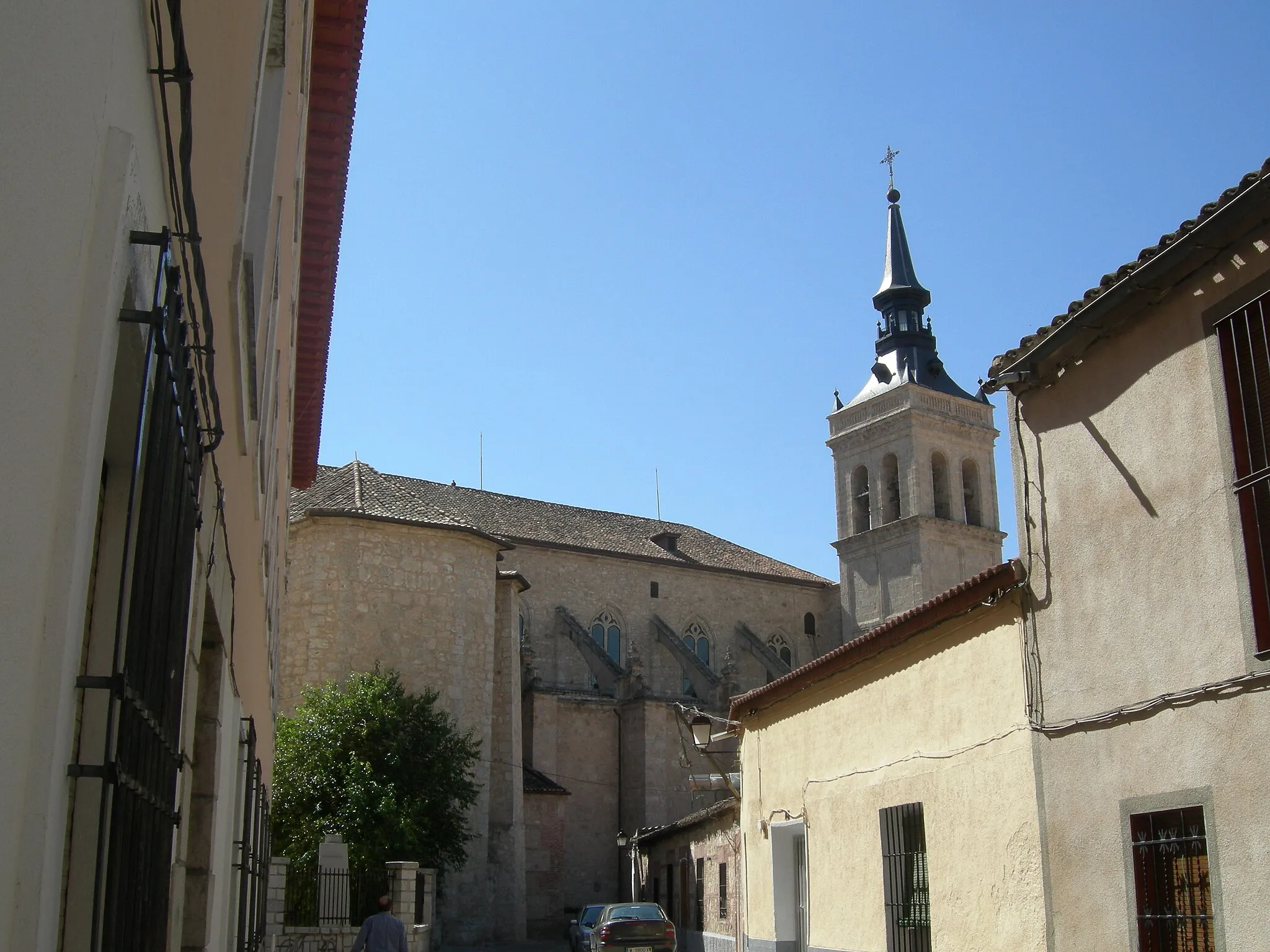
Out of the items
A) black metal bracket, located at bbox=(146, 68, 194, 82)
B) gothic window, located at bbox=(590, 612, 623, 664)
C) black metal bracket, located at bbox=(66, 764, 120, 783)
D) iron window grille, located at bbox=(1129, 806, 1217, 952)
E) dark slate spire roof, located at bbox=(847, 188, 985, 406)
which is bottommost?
iron window grille, located at bbox=(1129, 806, 1217, 952)

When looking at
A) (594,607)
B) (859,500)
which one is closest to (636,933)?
(594,607)

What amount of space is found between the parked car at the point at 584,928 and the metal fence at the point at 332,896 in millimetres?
4702

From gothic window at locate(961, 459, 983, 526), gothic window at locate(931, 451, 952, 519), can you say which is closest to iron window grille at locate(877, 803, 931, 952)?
gothic window at locate(931, 451, 952, 519)

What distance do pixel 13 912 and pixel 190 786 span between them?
366cm

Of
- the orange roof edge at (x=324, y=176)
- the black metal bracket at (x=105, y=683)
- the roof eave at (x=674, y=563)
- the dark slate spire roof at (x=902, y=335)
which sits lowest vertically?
the black metal bracket at (x=105, y=683)

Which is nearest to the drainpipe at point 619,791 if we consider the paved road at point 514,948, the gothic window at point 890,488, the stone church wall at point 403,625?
the paved road at point 514,948

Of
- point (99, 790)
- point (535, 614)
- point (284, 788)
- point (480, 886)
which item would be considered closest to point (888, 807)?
point (99, 790)

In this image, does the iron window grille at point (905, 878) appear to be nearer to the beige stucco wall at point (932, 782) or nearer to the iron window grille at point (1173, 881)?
the beige stucco wall at point (932, 782)

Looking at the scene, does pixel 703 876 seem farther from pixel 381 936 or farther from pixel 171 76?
pixel 171 76

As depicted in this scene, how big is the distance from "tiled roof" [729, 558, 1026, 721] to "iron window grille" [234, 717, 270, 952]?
557 centimetres

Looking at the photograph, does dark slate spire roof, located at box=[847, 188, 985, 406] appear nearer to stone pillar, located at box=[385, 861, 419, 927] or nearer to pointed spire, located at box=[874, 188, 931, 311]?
pointed spire, located at box=[874, 188, 931, 311]

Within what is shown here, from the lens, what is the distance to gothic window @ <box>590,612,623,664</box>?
44438 millimetres

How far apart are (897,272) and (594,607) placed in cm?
1946

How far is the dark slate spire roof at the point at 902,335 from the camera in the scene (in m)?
49.7
